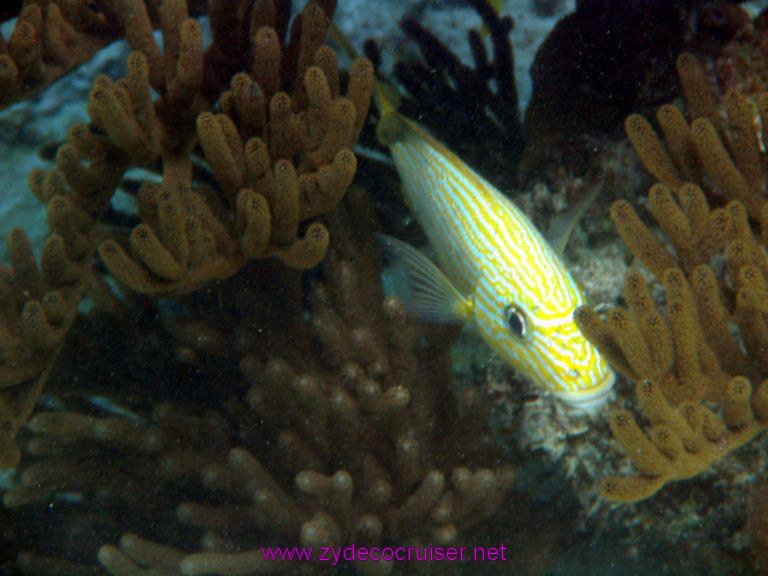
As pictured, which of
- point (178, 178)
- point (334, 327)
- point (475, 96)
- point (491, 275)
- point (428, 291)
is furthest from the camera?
point (475, 96)

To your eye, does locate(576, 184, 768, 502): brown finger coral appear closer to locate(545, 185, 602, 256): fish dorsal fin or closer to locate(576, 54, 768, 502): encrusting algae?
locate(576, 54, 768, 502): encrusting algae

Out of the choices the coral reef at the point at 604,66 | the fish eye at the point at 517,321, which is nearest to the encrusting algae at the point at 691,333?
the fish eye at the point at 517,321

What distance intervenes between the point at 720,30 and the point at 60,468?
437 centimetres

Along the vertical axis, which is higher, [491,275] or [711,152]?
[711,152]

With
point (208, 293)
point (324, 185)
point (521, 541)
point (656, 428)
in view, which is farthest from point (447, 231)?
point (521, 541)

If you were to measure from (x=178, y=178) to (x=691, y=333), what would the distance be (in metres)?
2.34

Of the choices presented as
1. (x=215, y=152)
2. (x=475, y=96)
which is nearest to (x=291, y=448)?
(x=215, y=152)

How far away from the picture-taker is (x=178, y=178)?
284 centimetres

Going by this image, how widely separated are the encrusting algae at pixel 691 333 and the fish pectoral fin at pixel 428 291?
0.62 m

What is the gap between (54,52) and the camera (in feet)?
10.4

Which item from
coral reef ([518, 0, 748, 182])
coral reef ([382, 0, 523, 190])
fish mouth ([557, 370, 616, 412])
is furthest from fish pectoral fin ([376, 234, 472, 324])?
coral reef ([382, 0, 523, 190])

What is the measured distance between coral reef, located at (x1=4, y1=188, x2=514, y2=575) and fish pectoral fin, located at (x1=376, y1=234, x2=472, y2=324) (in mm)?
443

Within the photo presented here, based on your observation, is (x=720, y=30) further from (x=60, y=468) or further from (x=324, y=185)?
(x=60, y=468)

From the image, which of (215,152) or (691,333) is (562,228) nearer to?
(691,333)
